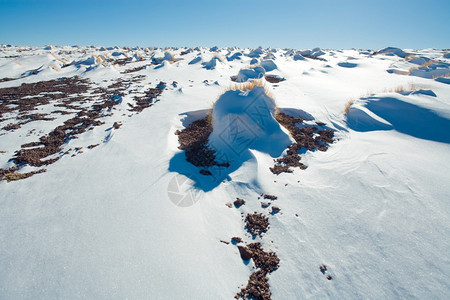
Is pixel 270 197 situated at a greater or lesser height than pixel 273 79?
lesser

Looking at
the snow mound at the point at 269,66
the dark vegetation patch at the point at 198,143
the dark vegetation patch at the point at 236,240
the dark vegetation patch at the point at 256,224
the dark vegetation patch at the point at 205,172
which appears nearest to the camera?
the dark vegetation patch at the point at 236,240

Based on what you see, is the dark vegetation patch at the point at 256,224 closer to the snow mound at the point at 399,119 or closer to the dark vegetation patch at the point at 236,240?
the dark vegetation patch at the point at 236,240

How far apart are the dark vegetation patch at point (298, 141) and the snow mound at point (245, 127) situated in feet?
0.67

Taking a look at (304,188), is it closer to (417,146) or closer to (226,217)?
(226,217)

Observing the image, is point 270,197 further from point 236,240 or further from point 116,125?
point 116,125

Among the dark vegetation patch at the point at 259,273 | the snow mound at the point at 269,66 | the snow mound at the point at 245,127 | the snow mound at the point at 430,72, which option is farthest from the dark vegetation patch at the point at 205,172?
the snow mound at the point at 430,72

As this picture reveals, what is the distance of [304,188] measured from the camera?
2.82 meters

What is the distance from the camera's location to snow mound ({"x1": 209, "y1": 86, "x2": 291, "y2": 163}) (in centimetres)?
374

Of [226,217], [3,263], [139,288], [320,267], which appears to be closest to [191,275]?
[139,288]

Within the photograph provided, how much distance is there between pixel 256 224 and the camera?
2359 mm

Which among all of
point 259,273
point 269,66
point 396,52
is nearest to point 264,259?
point 259,273

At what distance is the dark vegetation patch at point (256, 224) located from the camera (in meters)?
2.29

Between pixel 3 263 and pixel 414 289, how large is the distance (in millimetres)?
3434

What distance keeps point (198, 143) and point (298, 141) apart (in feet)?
6.31
